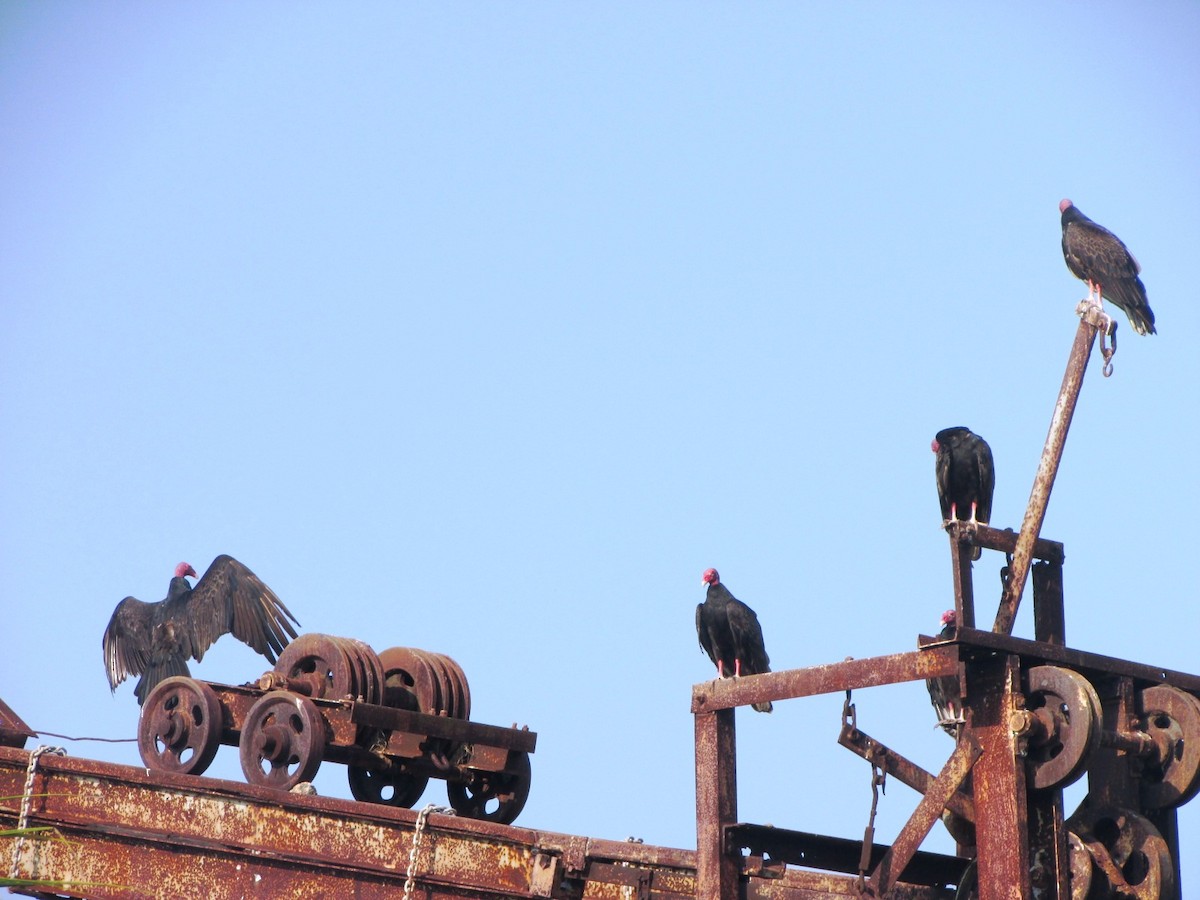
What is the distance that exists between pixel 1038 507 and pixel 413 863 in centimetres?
299

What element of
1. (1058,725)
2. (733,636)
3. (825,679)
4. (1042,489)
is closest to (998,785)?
(1058,725)

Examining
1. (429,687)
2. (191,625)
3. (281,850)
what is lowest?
(281,850)

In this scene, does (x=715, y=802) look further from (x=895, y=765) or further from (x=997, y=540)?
(x=997, y=540)

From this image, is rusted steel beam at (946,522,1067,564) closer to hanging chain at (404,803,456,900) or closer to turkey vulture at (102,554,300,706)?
hanging chain at (404,803,456,900)

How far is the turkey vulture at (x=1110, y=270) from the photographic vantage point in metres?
7.74

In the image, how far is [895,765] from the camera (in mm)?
5766

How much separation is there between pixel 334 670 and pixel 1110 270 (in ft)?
15.0

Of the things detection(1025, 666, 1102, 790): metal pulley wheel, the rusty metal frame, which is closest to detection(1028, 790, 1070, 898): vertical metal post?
the rusty metal frame

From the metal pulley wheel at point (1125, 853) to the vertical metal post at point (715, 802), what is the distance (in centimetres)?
128

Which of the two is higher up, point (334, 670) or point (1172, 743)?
point (334, 670)

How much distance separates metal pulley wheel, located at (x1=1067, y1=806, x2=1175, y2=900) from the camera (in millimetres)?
5605

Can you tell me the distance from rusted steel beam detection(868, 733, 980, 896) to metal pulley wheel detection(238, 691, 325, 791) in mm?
3201

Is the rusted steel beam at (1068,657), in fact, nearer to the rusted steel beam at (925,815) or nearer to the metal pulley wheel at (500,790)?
the rusted steel beam at (925,815)

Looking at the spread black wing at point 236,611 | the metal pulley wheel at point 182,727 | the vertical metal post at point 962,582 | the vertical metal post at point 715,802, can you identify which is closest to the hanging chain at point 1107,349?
the vertical metal post at point 962,582
